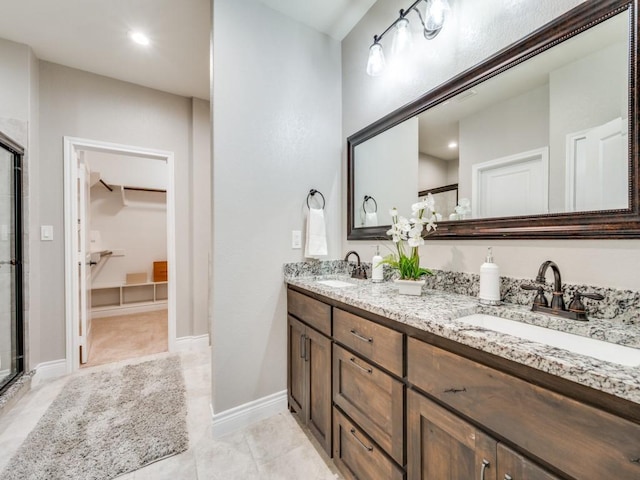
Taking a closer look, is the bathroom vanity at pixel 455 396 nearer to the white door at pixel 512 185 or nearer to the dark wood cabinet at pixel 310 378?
the dark wood cabinet at pixel 310 378

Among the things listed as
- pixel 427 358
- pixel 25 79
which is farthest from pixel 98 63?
pixel 427 358

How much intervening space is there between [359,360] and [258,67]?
1.82m

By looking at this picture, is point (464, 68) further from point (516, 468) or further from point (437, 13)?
point (516, 468)

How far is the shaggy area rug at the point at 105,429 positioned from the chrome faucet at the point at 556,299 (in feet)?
6.08

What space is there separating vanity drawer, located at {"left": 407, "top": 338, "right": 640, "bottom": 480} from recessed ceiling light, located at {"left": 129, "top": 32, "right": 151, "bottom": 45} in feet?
9.18

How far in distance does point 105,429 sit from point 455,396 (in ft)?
6.54

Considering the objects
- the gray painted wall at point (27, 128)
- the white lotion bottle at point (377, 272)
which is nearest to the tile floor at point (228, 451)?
the gray painted wall at point (27, 128)

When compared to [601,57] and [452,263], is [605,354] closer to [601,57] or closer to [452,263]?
[452,263]

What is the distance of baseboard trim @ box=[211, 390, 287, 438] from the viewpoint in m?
1.60

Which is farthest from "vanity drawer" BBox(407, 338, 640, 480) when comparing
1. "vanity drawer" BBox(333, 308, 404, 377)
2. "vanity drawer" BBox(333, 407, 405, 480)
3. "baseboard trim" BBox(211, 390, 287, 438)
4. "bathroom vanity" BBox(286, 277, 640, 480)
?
"baseboard trim" BBox(211, 390, 287, 438)

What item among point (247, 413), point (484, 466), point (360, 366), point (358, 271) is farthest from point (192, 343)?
point (484, 466)

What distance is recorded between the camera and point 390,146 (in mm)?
1703

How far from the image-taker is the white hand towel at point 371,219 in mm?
1810

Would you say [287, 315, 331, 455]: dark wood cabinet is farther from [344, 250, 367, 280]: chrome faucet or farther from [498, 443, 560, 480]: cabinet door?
[498, 443, 560, 480]: cabinet door
